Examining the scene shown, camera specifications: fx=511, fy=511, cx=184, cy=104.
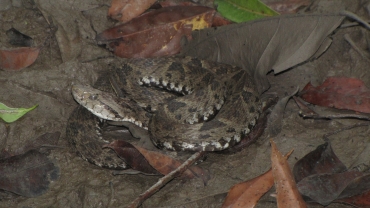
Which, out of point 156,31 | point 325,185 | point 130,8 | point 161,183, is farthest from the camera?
point 130,8

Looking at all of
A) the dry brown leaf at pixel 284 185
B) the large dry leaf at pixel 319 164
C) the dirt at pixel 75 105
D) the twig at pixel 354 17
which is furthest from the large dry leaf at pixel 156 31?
the dry brown leaf at pixel 284 185

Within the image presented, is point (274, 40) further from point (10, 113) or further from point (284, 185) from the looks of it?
point (10, 113)

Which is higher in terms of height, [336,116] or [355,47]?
[355,47]

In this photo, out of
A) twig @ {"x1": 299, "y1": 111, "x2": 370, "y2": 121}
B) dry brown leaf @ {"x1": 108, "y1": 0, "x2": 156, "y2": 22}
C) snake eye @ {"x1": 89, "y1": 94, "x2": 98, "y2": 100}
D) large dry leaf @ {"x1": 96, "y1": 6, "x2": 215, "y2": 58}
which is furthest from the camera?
dry brown leaf @ {"x1": 108, "y1": 0, "x2": 156, "y2": 22}

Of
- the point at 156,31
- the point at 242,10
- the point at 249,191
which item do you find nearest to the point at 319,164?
the point at 249,191

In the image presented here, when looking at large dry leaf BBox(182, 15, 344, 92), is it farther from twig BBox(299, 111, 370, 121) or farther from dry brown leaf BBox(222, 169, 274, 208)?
dry brown leaf BBox(222, 169, 274, 208)

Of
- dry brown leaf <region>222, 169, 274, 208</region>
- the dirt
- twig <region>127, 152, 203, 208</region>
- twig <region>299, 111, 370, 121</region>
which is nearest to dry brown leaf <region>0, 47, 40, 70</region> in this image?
the dirt

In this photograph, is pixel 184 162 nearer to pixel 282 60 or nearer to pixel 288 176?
pixel 288 176
